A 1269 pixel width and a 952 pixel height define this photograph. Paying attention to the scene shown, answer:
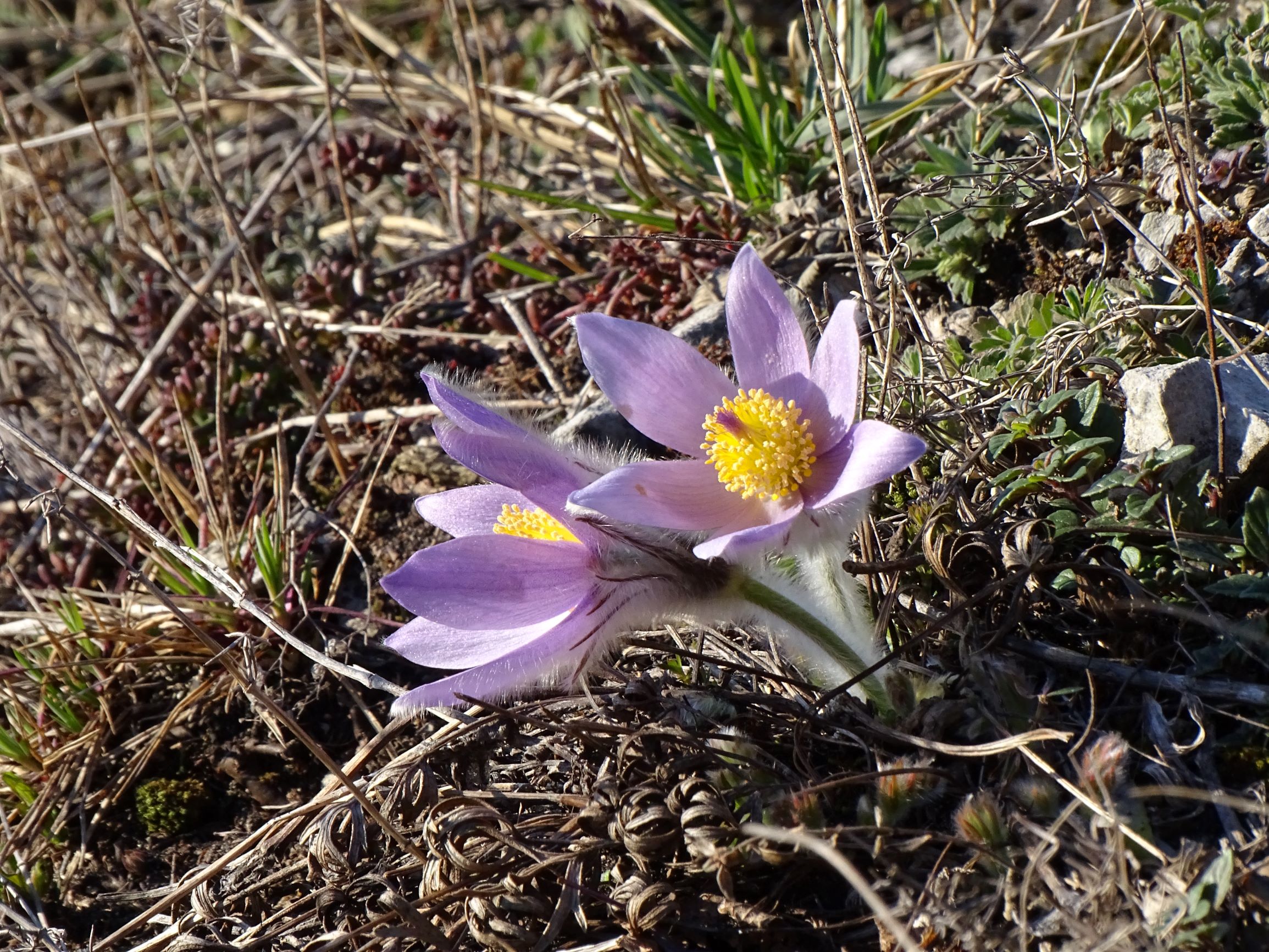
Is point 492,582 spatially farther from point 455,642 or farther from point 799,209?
point 799,209

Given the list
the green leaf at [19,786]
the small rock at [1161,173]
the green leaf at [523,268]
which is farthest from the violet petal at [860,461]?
the green leaf at [19,786]

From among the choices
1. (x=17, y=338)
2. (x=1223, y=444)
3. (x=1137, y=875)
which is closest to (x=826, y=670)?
(x=1137, y=875)

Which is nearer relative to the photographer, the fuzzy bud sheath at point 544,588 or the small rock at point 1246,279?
the fuzzy bud sheath at point 544,588

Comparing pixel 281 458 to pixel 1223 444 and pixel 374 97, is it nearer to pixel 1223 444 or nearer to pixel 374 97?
pixel 374 97

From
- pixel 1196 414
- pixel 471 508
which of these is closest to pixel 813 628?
pixel 471 508

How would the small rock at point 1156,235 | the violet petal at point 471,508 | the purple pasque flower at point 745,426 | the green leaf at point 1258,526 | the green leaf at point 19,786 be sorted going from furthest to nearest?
the green leaf at point 19,786 < the small rock at point 1156,235 < the violet petal at point 471,508 < the green leaf at point 1258,526 < the purple pasque flower at point 745,426

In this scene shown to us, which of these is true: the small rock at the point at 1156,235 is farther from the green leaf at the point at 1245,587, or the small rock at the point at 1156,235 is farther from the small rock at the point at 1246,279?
the green leaf at the point at 1245,587
